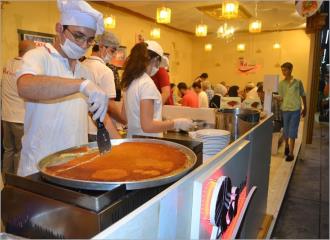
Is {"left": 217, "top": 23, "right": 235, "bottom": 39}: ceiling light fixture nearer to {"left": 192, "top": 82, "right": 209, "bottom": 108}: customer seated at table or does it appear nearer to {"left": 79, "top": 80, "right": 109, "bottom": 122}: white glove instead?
{"left": 192, "top": 82, "right": 209, "bottom": 108}: customer seated at table

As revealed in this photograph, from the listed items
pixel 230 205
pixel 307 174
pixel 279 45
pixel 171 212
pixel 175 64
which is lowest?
pixel 307 174

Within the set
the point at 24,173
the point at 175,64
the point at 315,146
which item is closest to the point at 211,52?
the point at 175,64

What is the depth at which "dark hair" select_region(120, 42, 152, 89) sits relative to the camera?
1.75 metres

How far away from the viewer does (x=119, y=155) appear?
1078 millimetres

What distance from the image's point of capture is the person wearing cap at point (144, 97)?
162 cm

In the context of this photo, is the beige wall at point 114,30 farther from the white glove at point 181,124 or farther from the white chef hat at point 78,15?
the white glove at point 181,124

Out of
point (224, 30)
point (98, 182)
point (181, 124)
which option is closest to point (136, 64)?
point (181, 124)

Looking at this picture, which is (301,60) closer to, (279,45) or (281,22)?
(279,45)

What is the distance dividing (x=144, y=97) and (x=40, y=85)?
2.22ft

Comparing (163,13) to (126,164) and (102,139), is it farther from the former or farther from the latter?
(126,164)

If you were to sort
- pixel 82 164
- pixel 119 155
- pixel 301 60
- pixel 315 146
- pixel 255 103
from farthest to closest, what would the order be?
pixel 301 60
pixel 315 146
pixel 255 103
pixel 119 155
pixel 82 164

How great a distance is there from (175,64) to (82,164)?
9.23 metres

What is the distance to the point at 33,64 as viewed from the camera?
3.98 feet

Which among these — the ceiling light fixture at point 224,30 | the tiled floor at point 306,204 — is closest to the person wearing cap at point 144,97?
the tiled floor at point 306,204
